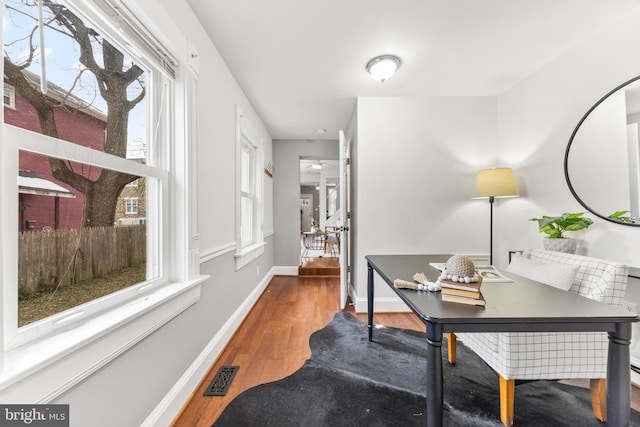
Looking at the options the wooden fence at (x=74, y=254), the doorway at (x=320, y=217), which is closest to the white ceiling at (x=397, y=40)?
the wooden fence at (x=74, y=254)

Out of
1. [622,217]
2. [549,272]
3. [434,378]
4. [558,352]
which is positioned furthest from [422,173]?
[434,378]

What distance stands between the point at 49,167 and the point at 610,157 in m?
3.24

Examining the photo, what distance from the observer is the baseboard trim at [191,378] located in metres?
1.31

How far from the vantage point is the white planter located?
1944 mm

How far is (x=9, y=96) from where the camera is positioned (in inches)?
31.4

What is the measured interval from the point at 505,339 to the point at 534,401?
0.69 metres

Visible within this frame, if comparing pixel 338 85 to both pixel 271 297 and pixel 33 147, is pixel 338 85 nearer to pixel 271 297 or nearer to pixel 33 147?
pixel 33 147

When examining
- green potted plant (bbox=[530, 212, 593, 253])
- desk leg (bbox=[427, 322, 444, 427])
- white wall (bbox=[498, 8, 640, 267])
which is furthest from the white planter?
desk leg (bbox=[427, 322, 444, 427])

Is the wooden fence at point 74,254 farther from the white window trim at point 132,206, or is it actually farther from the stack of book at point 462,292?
the stack of book at point 462,292

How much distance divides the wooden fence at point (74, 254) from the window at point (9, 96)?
40 cm

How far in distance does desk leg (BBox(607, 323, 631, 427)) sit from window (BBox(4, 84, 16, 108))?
2.11m

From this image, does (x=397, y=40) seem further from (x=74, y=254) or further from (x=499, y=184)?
(x=74, y=254)

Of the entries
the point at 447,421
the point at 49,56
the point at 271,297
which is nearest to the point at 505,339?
the point at 447,421

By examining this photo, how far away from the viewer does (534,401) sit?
5.07 ft
